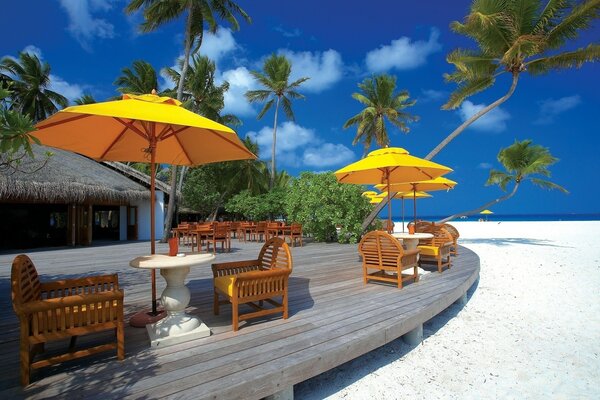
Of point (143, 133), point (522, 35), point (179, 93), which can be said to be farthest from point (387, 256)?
point (179, 93)

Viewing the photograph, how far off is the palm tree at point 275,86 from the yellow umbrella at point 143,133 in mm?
19535

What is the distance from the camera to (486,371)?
9.80ft

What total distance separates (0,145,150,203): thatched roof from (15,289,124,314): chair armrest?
9.74 metres

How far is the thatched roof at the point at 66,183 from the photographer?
1088cm

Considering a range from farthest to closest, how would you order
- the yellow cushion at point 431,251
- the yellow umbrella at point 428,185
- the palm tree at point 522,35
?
the palm tree at point 522,35 → the yellow umbrella at point 428,185 → the yellow cushion at point 431,251

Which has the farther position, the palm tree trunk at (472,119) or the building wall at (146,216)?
the building wall at (146,216)

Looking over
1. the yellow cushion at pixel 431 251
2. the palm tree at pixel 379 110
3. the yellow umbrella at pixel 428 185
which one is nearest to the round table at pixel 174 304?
the yellow cushion at pixel 431 251

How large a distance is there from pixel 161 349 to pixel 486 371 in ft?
9.97

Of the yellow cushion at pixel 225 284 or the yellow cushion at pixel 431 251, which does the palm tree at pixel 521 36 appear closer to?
the yellow cushion at pixel 431 251

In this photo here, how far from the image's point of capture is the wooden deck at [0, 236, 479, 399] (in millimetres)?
2021

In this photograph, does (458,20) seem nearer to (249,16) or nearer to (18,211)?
(249,16)

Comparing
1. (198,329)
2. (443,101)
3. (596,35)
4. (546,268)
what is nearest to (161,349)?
(198,329)

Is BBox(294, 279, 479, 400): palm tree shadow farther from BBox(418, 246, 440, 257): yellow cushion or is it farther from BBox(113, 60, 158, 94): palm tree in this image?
BBox(113, 60, 158, 94): palm tree

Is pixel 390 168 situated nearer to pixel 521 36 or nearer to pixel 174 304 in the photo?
pixel 174 304
